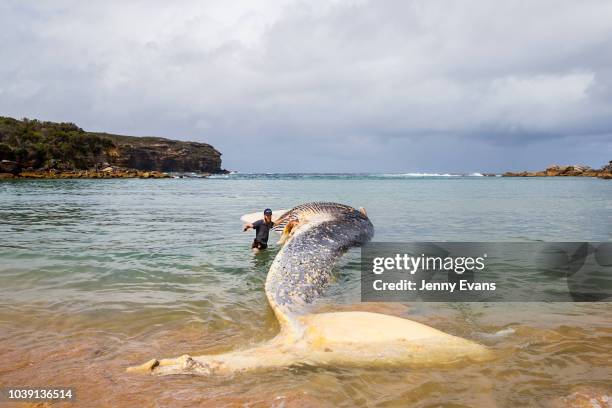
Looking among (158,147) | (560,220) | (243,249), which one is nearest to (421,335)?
(243,249)

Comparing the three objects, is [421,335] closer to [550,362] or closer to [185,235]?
[550,362]

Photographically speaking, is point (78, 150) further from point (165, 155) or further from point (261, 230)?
point (261, 230)

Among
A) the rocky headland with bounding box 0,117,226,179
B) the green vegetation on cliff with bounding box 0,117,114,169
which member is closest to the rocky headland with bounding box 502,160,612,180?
the rocky headland with bounding box 0,117,226,179

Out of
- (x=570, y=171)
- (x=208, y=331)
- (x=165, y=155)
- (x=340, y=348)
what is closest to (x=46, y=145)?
(x=165, y=155)

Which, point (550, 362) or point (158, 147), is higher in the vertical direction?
point (158, 147)

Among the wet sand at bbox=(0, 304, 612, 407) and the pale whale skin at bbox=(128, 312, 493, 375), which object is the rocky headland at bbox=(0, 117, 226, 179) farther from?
the pale whale skin at bbox=(128, 312, 493, 375)

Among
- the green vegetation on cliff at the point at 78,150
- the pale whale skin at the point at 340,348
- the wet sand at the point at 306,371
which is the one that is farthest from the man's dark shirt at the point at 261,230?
the green vegetation on cliff at the point at 78,150

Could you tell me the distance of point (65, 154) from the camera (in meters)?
85.2

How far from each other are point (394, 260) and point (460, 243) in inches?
126

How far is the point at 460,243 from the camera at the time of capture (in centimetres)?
1260

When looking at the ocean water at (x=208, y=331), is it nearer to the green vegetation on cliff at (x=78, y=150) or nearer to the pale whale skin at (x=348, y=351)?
the pale whale skin at (x=348, y=351)

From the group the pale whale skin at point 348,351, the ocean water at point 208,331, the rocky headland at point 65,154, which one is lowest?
the ocean water at point 208,331

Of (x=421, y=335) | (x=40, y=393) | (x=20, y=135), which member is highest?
(x=20, y=135)

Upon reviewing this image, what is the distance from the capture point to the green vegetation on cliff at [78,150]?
76.1 m
